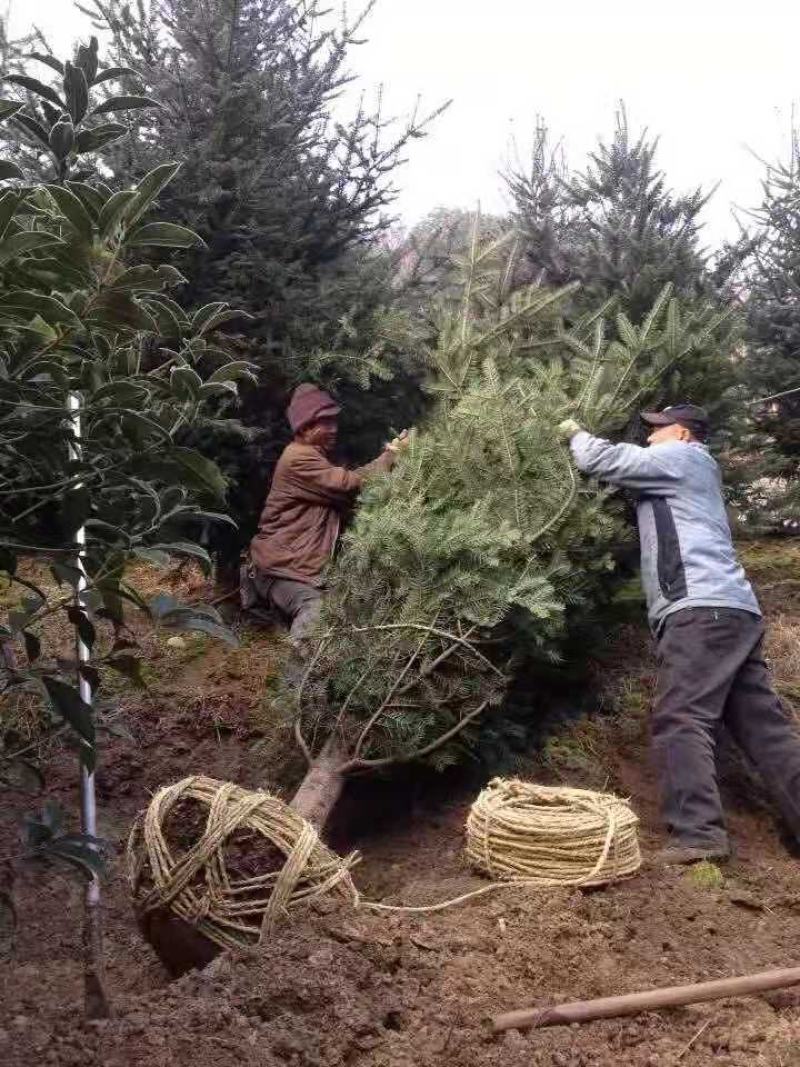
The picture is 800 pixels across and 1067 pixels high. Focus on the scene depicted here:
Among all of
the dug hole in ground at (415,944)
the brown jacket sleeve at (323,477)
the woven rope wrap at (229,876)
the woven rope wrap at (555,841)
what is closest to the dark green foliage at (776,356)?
the dug hole in ground at (415,944)

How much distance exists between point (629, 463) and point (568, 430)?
37 centimetres

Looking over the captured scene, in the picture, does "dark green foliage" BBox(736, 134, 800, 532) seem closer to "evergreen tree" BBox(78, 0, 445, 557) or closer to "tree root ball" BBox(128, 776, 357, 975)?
"evergreen tree" BBox(78, 0, 445, 557)

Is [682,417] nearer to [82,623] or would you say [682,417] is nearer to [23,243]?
[82,623]

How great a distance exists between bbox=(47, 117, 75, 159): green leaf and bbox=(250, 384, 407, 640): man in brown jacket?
3.79 meters

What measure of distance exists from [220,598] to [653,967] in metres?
4.28

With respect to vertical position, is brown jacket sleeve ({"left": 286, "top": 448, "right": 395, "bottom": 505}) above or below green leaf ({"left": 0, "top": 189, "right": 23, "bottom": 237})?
below

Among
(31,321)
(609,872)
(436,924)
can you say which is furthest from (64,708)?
(609,872)

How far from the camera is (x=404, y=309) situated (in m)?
6.89

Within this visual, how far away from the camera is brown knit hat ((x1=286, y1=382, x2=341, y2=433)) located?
607 centimetres

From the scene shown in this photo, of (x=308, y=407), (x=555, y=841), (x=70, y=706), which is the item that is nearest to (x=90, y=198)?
(x=70, y=706)

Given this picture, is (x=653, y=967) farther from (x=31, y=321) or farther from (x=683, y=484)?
(x=31, y=321)

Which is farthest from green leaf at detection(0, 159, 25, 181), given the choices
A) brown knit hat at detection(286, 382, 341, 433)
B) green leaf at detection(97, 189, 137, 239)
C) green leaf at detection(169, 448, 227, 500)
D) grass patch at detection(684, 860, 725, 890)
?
brown knit hat at detection(286, 382, 341, 433)

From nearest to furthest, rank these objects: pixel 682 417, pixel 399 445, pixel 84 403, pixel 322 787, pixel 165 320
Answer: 1. pixel 84 403
2. pixel 165 320
3. pixel 322 787
4. pixel 682 417
5. pixel 399 445

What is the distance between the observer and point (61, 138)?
7.09 ft
